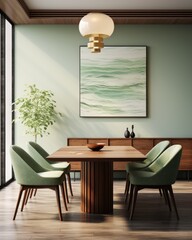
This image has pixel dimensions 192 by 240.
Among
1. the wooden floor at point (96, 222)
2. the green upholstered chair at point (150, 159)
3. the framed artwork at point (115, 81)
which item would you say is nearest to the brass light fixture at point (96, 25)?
the green upholstered chair at point (150, 159)

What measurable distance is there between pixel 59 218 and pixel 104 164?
745 millimetres

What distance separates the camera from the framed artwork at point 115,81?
7.04 metres

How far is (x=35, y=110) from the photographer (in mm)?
6641

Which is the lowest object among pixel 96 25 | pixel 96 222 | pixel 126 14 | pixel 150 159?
pixel 96 222

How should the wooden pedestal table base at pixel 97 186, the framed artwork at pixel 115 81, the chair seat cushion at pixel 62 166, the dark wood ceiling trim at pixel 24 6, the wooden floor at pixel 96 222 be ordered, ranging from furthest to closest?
the framed artwork at pixel 115 81 < the dark wood ceiling trim at pixel 24 6 < the chair seat cushion at pixel 62 166 < the wooden pedestal table base at pixel 97 186 < the wooden floor at pixel 96 222

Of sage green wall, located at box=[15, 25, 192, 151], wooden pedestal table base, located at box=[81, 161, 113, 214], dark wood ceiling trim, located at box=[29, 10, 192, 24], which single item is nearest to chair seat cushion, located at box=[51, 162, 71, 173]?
wooden pedestal table base, located at box=[81, 161, 113, 214]

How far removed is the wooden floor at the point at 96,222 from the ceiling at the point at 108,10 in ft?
9.71

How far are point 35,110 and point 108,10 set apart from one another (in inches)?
80.3

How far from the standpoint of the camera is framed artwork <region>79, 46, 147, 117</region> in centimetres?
704

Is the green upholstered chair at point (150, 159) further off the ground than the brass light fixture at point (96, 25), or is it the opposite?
the brass light fixture at point (96, 25)

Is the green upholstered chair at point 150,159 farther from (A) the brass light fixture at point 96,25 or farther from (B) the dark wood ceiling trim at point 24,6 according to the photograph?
(B) the dark wood ceiling trim at point 24,6

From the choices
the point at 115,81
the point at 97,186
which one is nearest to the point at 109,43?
the point at 115,81

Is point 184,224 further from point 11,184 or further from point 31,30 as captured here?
point 31,30

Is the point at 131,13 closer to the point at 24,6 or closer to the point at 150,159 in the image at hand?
the point at 24,6
